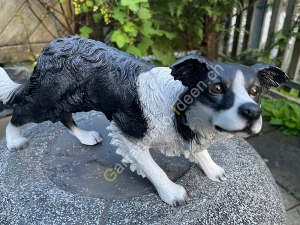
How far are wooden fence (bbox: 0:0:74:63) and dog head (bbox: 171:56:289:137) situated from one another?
7.82ft

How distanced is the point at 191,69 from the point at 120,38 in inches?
72.5

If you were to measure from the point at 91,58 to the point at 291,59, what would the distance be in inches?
99.3

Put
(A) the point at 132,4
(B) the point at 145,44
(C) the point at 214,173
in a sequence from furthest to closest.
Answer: (B) the point at 145,44 < (A) the point at 132,4 < (C) the point at 214,173

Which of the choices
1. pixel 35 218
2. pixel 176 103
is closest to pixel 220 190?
pixel 176 103

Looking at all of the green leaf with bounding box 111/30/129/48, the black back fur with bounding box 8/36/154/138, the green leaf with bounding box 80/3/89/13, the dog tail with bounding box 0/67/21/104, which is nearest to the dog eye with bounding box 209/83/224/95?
the black back fur with bounding box 8/36/154/138

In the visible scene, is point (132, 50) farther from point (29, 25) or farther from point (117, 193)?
point (117, 193)

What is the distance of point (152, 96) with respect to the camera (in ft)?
3.87

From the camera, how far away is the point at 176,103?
3.72 ft

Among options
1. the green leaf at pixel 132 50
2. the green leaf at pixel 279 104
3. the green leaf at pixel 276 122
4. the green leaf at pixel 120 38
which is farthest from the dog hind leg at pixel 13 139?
the green leaf at pixel 279 104

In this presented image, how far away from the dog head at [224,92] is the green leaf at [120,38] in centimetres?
177

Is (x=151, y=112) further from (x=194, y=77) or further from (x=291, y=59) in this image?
(x=291, y=59)

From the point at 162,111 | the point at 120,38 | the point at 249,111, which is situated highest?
the point at 249,111

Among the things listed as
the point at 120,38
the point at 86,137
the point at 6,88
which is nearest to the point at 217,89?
the point at 86,137

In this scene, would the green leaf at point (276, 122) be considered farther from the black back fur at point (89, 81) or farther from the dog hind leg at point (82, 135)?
the black back fur at point (89, 81)
